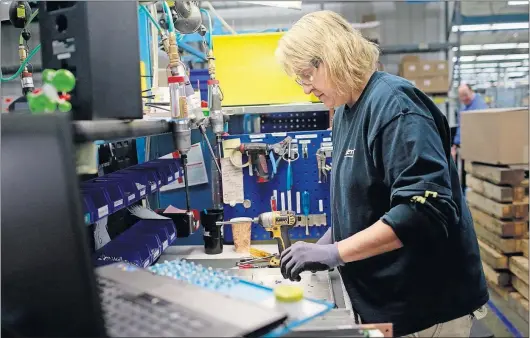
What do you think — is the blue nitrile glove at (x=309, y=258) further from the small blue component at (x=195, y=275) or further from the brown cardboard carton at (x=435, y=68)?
the brown cardboard carton at (x=435, y=68)

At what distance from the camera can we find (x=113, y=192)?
1294 millimetres

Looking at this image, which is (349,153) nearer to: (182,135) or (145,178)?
(182,135)

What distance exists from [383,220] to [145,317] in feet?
2.11

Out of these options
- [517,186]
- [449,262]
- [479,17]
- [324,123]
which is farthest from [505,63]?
[449,262]

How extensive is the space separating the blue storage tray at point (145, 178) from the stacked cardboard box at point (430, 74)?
4992 millimetres

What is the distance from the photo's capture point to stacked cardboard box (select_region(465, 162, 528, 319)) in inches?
134

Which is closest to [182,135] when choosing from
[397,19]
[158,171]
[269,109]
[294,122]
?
[158,171]

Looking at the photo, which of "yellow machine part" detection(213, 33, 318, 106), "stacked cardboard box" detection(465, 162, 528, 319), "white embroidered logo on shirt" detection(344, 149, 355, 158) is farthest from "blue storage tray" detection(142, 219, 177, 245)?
"stacked cardboard box" detection(465, 162, 528, 319)

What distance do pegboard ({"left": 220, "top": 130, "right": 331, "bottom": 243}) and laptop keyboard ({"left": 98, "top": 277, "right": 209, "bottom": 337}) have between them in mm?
1436

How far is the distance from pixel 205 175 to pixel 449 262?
4.50 ft

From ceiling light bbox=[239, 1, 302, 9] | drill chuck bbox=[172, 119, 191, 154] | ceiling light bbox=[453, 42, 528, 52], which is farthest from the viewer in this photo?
ceiling light bbox=[453, 42, 528, 52]

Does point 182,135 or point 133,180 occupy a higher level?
point 182,135

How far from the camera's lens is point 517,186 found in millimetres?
3461

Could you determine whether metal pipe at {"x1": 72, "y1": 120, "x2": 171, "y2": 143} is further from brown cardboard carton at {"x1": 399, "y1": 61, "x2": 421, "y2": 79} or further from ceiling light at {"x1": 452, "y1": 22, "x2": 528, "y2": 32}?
ceiling light at {"x1": 452, "y1": 22, "x2": 528, "y2": 32}
